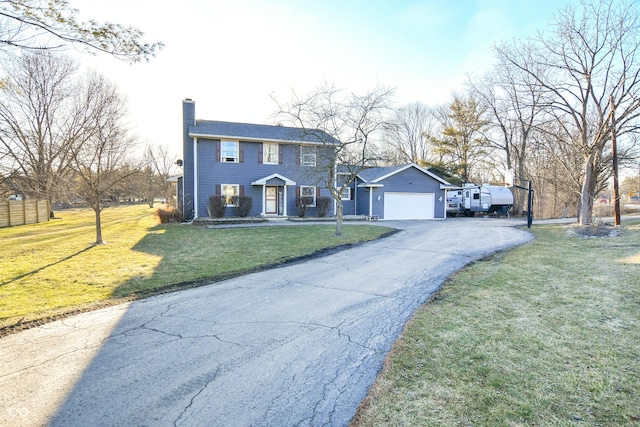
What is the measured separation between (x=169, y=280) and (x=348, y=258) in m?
4.82

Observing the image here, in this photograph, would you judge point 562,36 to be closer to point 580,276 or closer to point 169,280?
point 580,276

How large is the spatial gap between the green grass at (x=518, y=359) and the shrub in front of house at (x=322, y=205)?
16.0 m

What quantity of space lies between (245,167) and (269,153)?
1.88 metres

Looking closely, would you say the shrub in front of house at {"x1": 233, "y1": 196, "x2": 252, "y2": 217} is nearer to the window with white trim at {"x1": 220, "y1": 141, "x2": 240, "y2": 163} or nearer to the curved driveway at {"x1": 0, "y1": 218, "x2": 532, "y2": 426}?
the window with white trim at {"x1": 220, "y1": 141, "x2": 240, "y2": 163}

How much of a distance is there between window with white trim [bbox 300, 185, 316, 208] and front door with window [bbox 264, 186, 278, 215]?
1.77 metres

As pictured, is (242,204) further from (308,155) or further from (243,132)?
(308,155)

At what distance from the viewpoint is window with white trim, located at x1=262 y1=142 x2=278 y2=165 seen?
21391 mm

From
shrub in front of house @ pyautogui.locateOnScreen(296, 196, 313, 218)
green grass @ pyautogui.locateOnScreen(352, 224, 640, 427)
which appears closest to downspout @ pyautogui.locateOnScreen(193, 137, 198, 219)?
shrub in front of house @ pyautogui.locateOnScreen(296, 196, 313, 218)

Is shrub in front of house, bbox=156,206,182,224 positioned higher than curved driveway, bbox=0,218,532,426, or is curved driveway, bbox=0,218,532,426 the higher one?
shrub in front of house, bbox=156,206,182,224

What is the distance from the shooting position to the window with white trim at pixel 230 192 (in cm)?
2029

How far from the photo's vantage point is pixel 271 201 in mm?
21938

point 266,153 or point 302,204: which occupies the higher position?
point 266,153

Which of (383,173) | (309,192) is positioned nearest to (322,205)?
(309,192)

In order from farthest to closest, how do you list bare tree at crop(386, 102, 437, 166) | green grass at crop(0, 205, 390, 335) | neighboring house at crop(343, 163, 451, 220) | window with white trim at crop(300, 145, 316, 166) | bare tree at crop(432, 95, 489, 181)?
bare tree at crop(386, 102, 437, 166) < bare tree at crop(432, 95, 489, 181) < neighboring house at crop(343, 163, 451, 220) < window with white trim at crop(300, 145, 316, 166) < green grass at crop(0, 205, 390, 335)
